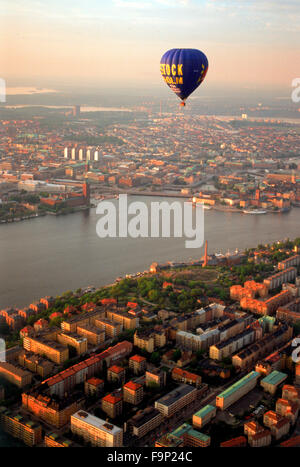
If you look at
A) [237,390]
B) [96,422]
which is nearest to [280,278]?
[237,390]

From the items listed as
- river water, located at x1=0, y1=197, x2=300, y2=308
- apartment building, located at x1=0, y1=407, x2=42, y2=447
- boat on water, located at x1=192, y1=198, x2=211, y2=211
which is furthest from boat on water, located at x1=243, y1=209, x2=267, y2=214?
apartment building, located at x1=0, y1=407, x2=42, y2=447

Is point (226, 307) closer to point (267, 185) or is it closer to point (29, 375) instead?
point (29, 375)

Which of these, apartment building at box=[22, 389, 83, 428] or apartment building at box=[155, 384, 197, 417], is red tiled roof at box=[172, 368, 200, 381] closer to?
apartment building at box=[155, 384, 197, 417]

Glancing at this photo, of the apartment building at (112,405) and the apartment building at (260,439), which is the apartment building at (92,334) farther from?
the apartment building at (260,439)

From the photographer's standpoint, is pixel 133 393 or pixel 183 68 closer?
pixel 133 393

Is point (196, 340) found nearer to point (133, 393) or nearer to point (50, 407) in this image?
point (133, 393)

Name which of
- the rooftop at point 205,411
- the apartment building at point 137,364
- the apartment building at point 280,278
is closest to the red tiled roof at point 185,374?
the apartment building at point 137,364
